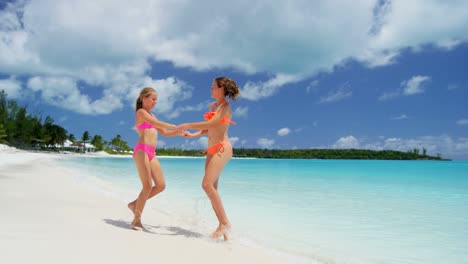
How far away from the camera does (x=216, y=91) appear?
4.59m

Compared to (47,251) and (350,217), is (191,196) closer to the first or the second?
(350,217)

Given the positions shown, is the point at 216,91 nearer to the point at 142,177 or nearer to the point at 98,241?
the point at 142,177

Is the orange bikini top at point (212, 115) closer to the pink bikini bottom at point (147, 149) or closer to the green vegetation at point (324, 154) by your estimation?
the pink bikini bottom at point (147, 149)

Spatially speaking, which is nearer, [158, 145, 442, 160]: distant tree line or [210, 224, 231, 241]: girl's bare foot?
[210, 224, 231, 241]: girl's bare foot

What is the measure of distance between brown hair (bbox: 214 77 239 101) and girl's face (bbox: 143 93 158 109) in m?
0.90

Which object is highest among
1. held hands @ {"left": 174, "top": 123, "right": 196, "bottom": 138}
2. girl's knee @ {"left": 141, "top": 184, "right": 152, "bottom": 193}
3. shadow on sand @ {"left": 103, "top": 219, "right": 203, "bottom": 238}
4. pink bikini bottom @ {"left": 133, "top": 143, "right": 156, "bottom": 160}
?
held hands @ {"left": 174, "top": 123, "right": 196, "bottom": 138}

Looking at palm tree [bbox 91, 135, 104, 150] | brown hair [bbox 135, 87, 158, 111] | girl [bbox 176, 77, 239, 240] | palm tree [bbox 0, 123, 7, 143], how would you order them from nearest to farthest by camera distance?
girl [bbox 176, 77, 239, 240]
brown hair [bbox 135, 87, 158, 111]
palm tree [bbox 0, 123, 7, 143]
palm tree [bbox 91, 135, 104, 150]

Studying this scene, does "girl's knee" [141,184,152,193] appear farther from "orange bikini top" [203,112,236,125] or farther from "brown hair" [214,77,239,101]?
"brown hair" [214,77,239,101]

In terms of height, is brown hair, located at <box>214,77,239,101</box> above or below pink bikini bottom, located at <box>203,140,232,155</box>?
above

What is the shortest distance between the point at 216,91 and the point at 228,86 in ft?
0.56

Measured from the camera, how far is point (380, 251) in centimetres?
486

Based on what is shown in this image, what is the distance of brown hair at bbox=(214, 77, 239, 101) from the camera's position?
4.54 meters

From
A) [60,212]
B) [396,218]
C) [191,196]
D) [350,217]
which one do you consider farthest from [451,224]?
[60,212]

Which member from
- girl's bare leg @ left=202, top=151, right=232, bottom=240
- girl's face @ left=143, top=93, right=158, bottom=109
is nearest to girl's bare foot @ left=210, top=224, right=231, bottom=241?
girl's bare leg @ left=202, top=151, right=232, bottom=240
